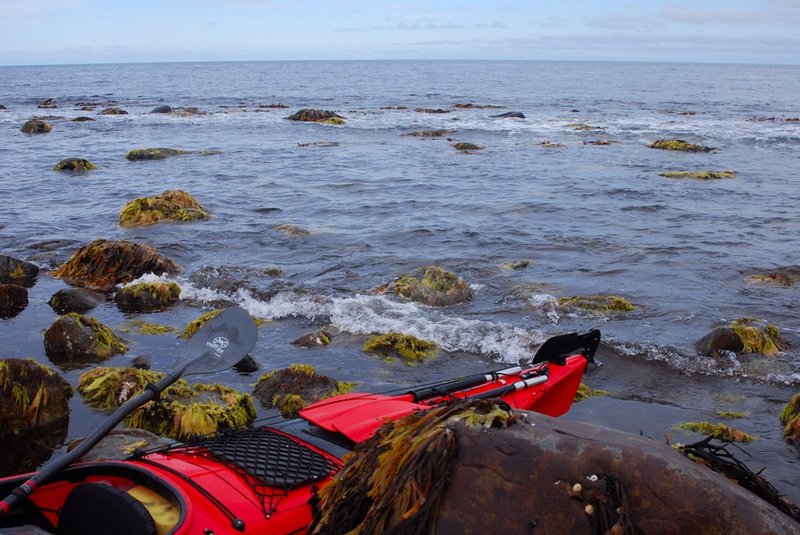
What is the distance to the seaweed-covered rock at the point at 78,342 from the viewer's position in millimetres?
7246

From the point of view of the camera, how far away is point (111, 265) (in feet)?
33.8

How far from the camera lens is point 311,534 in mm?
2746

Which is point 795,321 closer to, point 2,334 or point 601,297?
point 601,297

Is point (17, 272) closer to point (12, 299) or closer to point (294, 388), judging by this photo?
point (12, 299)

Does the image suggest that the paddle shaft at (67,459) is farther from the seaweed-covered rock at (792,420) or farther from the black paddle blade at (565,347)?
the seaweed-covered rock at (792,420)

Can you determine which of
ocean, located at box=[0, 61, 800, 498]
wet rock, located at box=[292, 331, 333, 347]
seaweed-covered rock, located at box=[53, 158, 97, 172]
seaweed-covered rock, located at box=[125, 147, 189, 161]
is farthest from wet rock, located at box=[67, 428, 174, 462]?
seaweed-covered rock, located at box=[125, 147, 189, 161]

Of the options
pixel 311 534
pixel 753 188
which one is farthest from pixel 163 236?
pixel 753 188

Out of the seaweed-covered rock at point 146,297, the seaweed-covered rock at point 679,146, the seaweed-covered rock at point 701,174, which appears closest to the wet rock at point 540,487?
the seaweed-covered rock at point 146,297

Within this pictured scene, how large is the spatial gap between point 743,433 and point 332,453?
12.7 ft

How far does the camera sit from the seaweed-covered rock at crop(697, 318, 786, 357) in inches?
295

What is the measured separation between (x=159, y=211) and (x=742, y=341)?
11064mm

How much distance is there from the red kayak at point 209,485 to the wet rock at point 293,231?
28.6 ft

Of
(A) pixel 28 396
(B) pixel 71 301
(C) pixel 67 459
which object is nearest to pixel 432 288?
(B) pixel 71 301

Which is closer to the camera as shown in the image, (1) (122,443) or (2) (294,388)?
(1) (122,443)
